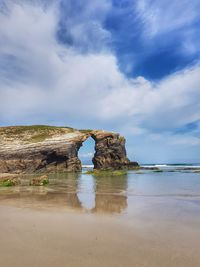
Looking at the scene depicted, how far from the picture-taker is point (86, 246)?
720cm

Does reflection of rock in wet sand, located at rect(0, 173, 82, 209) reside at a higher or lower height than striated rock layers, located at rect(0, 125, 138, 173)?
lower

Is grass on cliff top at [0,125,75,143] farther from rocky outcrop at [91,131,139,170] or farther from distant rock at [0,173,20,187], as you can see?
distant rock at [0,173,20,187]

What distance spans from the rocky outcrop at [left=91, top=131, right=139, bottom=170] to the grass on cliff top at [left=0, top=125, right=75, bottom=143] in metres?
8.42

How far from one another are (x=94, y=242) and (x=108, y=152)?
7134cm

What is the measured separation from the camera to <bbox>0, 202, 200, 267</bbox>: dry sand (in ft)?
20.1

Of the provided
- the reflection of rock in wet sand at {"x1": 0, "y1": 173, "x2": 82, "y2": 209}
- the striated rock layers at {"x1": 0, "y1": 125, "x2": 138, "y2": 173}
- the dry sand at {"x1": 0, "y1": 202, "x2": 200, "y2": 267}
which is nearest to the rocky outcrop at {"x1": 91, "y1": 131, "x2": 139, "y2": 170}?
the striated rock layers at {"x1": 0, "y1": 125, "x2": 138, "y2": 173}

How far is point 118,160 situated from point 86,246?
239ft

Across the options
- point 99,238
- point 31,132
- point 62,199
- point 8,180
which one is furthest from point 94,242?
point 31,132

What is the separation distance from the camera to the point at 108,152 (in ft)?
259

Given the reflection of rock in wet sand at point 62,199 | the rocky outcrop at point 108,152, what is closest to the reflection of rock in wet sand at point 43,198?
the reflection of rock in wet sand at point 62,199

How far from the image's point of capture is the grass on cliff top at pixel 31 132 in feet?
239

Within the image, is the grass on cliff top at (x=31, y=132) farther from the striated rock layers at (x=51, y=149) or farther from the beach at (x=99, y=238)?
the beach at (x=99, y=238)

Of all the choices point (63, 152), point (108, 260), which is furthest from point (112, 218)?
point (63, 152)

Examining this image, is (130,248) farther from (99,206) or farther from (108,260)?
(99,206)
